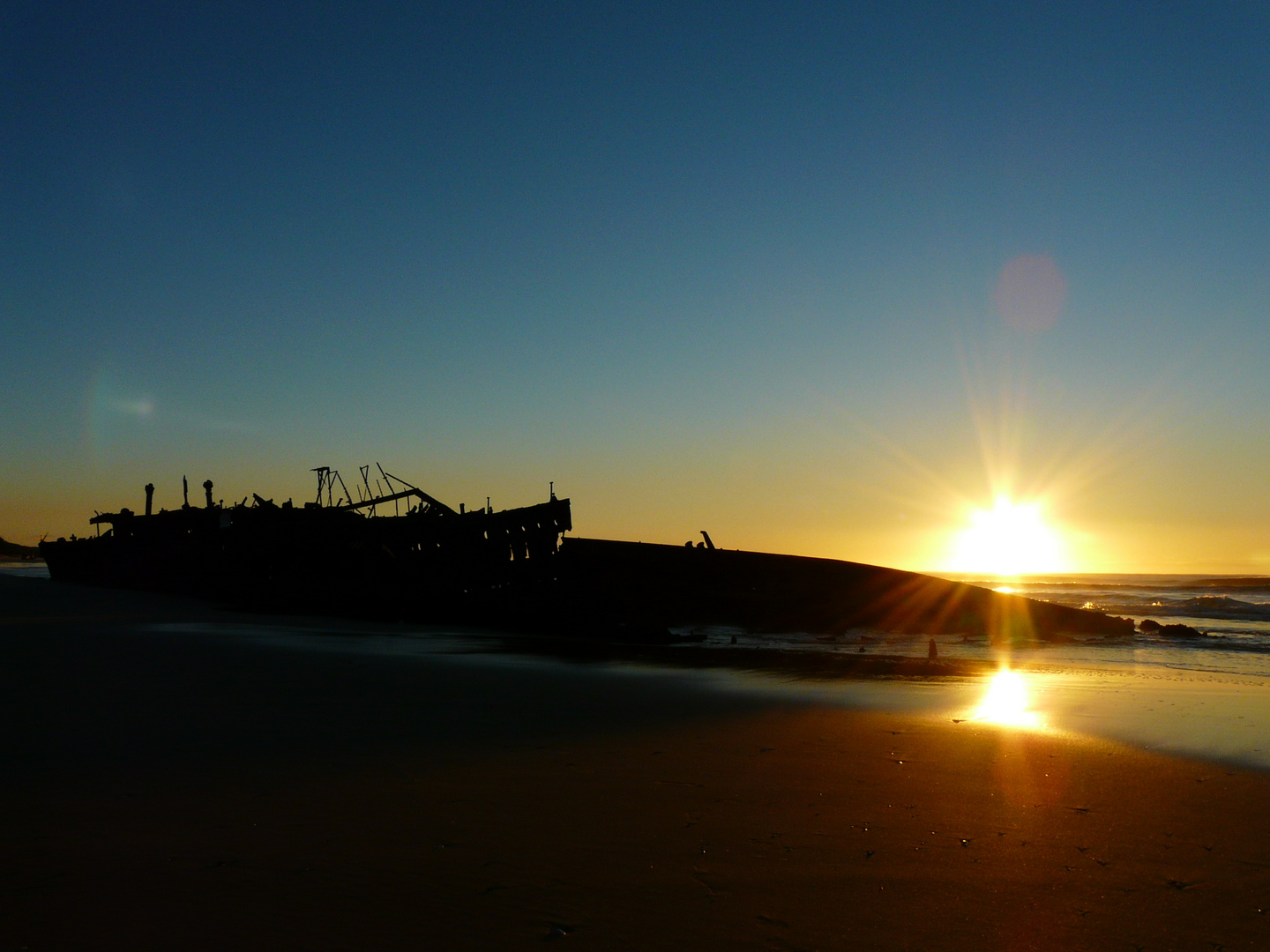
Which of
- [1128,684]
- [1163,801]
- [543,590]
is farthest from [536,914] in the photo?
[543,590]

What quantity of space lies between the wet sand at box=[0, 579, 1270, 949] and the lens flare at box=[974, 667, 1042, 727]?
0.75 meters

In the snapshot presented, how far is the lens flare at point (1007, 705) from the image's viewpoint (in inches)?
343

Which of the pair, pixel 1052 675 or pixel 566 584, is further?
pixel 566 584

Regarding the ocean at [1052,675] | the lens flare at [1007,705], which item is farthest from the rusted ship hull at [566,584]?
the lens flare at [1007,705]

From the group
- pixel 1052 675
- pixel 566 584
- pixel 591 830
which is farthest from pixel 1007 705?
pixel 566 584

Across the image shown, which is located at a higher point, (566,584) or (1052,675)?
(566,584)

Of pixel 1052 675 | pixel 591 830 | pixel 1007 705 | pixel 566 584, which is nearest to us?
pixel 591 830

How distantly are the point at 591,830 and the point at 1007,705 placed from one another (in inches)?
268

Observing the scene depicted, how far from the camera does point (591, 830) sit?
4.64 m

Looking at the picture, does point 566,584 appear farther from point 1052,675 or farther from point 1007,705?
point 1007,705

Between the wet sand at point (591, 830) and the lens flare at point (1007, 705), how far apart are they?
746 millimetres

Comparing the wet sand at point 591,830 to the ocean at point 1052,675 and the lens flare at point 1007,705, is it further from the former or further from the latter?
the ocean at point 1052,675

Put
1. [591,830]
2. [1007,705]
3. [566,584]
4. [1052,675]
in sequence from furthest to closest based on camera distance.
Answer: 1. [566,584]
2. [1052,675]
3. [1007,705]
4. [591,830]

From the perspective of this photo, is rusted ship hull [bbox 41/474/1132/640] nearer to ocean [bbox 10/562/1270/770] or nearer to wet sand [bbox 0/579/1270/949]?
ocean [bbox 10/562/1270/770]
